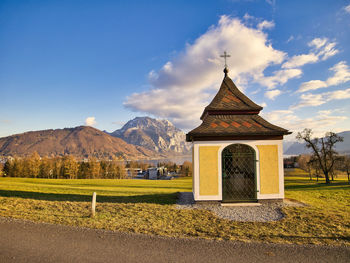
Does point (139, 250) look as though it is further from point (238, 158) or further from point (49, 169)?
point (49, 169)

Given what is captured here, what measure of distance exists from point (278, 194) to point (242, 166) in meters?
2.23

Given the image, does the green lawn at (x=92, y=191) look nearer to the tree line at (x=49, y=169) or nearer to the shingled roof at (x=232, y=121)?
the shingled roof at (x=232, y=121)

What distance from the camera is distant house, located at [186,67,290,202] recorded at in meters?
10.4

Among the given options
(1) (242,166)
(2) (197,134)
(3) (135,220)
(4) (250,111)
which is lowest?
(3) (135,220)

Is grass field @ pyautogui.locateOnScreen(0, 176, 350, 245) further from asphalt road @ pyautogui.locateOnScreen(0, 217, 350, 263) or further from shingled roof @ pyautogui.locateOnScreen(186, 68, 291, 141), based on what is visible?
shingled roof @ pyautogui.locateOnScreen(186, 68, 291, 141)

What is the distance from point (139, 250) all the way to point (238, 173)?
7972 mm

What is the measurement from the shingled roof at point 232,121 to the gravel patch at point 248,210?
11.1ft

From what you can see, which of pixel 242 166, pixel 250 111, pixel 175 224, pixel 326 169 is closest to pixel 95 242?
pixel 175 224

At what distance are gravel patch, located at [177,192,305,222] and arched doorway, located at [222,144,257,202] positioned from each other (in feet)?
2.60

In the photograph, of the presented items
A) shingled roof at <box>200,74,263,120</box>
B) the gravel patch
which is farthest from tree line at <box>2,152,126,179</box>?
the gravel patch

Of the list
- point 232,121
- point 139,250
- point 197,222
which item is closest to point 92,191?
point 197,222

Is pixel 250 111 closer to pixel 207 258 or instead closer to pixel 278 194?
pixel 278 194

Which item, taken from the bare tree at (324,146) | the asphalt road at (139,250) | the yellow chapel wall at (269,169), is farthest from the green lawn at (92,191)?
the bare tree at (324,146)

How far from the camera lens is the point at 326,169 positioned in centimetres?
2461
